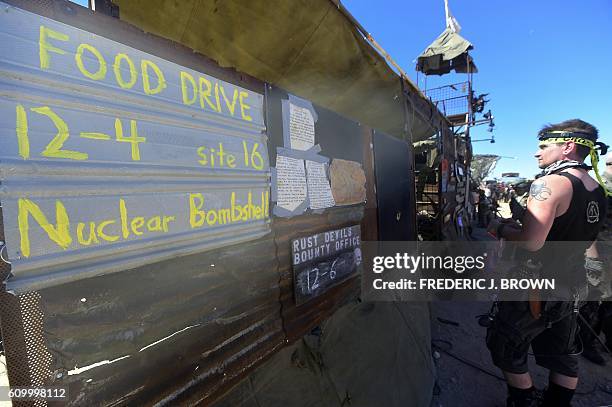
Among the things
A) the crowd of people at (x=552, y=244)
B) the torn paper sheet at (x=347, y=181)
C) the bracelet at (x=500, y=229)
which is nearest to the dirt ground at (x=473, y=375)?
the crowd of people at (x=552, y=244)

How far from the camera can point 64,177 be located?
0.91 m

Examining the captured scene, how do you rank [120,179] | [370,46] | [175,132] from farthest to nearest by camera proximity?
1. [370,46]
2. [175,132]
3. [120,179]

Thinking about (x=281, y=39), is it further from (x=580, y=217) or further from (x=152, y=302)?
(x=580, y=217)

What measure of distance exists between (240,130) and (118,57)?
0.62 m

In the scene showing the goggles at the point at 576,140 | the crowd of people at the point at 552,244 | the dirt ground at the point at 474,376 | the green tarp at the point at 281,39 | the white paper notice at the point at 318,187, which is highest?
the green tarp at the point at 281,39

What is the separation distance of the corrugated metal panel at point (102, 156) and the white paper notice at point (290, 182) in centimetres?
36

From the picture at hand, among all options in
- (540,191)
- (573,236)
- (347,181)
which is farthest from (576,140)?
(347,181)

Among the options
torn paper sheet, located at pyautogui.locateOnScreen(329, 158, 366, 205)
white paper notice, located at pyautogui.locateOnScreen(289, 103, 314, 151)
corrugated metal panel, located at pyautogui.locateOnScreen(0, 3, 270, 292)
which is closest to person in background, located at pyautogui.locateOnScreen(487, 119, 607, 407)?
torn paper sheet, located at pyautogui.locateOnScreen(329, 158, 366, 205)

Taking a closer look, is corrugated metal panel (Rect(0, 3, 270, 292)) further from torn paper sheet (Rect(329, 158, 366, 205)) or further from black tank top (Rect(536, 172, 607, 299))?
black tank top (Rect(536, 172, 607, 299))

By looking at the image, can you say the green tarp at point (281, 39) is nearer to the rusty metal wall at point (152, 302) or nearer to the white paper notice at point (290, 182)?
the rusty metal wall at point (152, 302)

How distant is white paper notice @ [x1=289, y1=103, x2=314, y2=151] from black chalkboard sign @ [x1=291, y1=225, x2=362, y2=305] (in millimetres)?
698

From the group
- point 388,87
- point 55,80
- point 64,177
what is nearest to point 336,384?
point 64,177

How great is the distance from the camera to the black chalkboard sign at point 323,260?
198cm

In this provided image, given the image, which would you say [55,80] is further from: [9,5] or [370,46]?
[370,46]
